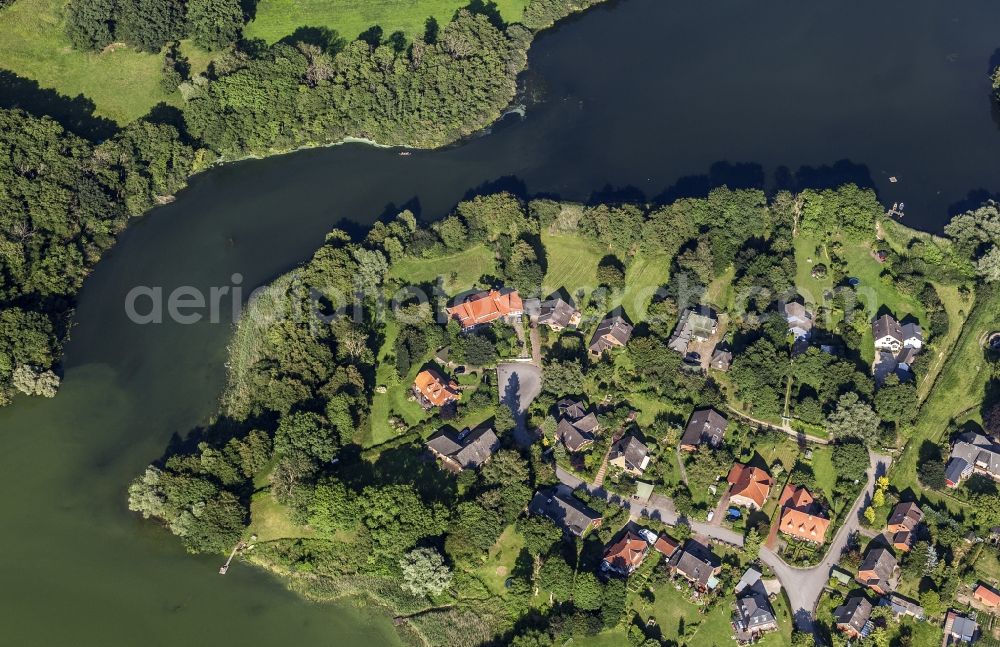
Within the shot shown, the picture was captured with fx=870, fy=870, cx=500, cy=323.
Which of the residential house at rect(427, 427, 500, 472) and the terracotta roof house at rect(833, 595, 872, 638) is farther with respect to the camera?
the residential house at rect(427, 427, 500, 472)

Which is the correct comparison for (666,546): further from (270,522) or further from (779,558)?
(270,522)

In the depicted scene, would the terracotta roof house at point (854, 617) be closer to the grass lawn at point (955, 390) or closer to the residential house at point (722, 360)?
the grass lawn at point (955, 390)

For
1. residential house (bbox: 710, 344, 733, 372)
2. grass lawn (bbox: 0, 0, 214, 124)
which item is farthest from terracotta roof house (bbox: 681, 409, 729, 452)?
grass lawn (bbox: 0, 0, 214, 124)

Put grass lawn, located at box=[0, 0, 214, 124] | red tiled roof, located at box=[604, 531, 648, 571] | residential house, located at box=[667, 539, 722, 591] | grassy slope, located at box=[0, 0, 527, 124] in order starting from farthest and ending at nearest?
1. grassy slope, located at box=[0, 0, 527, 124]
2. grass lawn, located at box=[0, 0, 214, 124]
3. red tiled roof, located at box=[604, 531, 648, 571]
4. residential house, located at box=[667, 539, 722, 591]

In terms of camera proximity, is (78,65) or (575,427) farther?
(78,65)

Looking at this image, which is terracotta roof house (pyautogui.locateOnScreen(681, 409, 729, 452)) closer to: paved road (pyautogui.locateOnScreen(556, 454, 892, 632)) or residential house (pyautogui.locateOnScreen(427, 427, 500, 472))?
paved road (pyautogui.locateOnScreen(556, 454, 892, 632))

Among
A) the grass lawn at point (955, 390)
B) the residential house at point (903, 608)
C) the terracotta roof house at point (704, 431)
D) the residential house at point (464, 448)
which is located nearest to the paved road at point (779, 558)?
the grass lawn at point (955, 390)

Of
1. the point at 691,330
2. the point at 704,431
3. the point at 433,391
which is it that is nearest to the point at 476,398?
the point at 433,391
